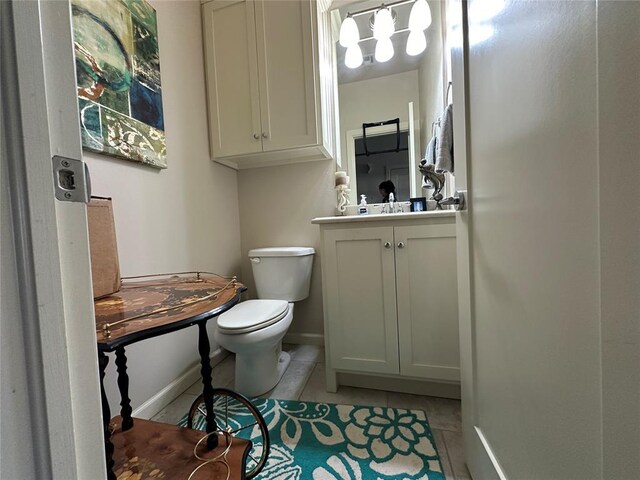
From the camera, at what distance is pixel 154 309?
58 centimetres

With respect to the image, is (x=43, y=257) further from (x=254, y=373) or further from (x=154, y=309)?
(x=254, y=373)

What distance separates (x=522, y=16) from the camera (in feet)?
1.57

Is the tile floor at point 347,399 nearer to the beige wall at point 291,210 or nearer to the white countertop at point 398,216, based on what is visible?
the beige wall at point 291,210

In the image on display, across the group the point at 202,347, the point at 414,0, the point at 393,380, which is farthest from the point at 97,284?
the point at 414,0

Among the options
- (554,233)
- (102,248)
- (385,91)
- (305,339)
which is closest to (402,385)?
(305,339)

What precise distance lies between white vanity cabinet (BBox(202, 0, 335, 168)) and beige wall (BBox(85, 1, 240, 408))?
0.35 feet

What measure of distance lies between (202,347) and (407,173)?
1.59 metres

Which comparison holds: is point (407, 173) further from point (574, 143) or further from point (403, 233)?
point (574, 143)

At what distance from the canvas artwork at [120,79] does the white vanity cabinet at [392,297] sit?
96 centimetres

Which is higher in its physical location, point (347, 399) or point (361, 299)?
point (361, 299)

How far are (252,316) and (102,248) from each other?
0.66 metres

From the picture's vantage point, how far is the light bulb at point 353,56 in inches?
69.5

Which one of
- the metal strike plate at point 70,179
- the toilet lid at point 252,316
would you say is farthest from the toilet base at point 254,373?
the metal strike plate at point 70,179

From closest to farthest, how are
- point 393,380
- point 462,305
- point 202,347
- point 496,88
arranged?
point 496,88 → point 202,347 → point 462,305 → point 393,380
